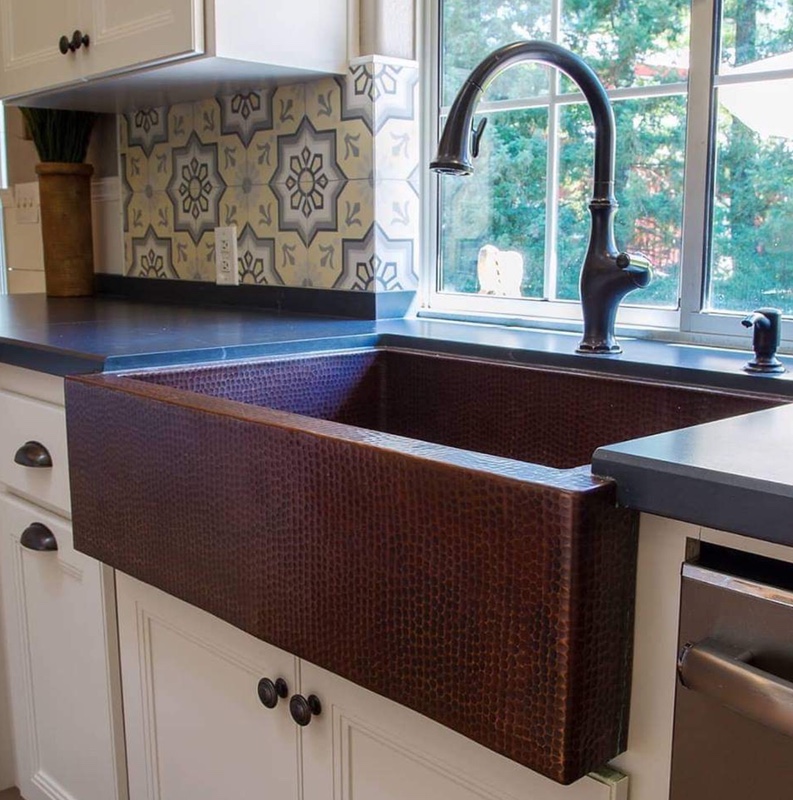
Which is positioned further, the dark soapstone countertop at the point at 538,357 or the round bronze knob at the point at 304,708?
the round bronze knob at the point at 304,708

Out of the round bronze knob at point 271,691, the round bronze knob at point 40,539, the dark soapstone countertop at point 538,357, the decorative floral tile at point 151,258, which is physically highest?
the decorative floral tile at point 151,258

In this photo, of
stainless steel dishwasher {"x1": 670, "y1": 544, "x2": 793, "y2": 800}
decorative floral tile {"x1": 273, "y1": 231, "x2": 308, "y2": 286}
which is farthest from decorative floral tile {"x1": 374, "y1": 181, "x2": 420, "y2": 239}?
stainless steel dishwasher {"x1": 670, "y1": 544, "x2": 793, "y2": 800}

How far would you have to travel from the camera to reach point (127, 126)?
7.92ft

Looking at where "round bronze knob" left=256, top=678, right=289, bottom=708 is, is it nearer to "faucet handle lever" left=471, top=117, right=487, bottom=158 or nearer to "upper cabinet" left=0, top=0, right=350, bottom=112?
"faucet handle lever" left=471, top=117, right=487, bottom=158

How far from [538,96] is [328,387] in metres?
0.63

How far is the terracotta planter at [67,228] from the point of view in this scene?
8.04ft

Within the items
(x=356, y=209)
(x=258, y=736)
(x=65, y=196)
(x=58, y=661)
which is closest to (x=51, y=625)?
(x=58, y=661)

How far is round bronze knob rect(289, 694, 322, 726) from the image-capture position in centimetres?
97

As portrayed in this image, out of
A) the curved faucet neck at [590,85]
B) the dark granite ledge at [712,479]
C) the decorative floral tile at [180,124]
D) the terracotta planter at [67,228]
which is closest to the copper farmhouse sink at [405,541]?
the dark granite ledge at [712,479]

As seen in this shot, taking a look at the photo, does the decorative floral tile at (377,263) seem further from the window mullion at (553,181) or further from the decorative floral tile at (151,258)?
the decorative floral tile at (151,258)

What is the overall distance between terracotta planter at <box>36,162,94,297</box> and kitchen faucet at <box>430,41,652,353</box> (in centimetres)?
145

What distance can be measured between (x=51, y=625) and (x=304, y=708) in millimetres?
658

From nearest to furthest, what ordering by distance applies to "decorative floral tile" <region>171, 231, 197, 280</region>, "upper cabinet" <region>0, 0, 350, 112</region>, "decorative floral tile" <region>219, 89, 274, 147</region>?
"upper cabinet" <region>0, 0, 350, 112</region> → "decorative floral tile" <region>219, 89, 274, 147</region> → "decorative floral tile" <region>171, 231, 197, 280</region>

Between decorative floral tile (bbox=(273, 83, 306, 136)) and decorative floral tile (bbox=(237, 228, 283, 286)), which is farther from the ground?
decorative floral tile (bbox=(273, 83, 306, 136))
